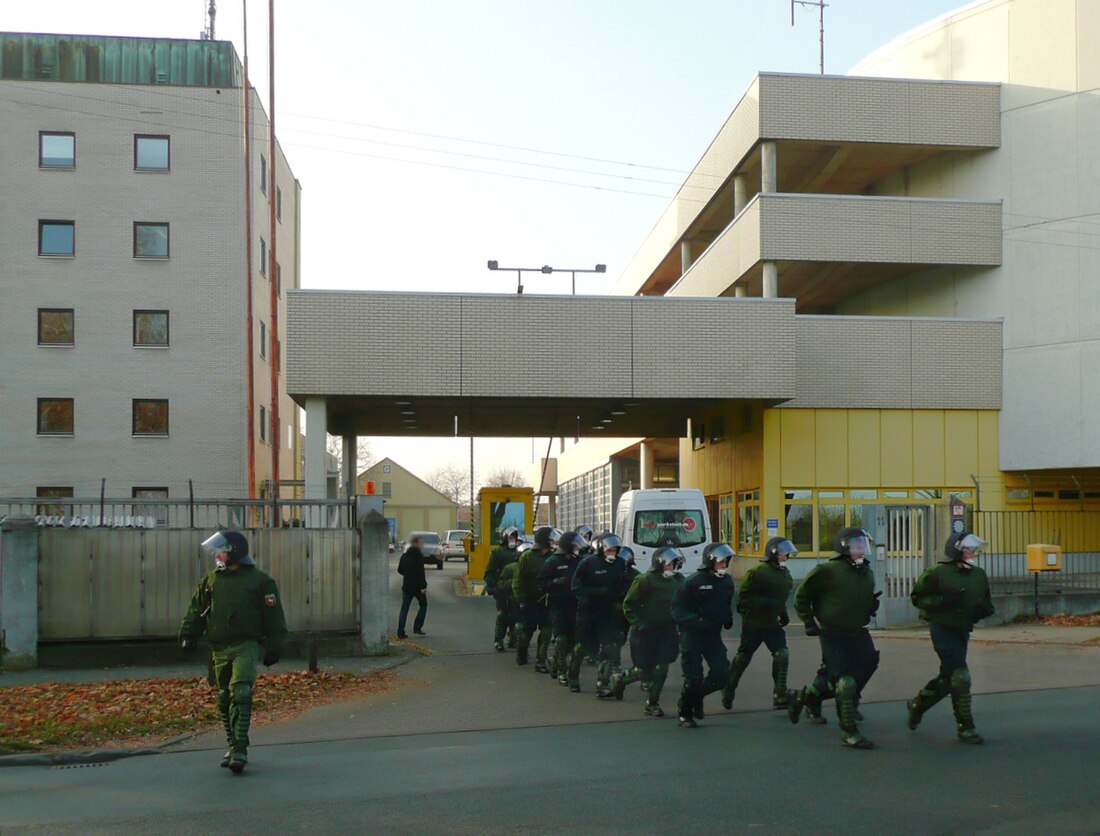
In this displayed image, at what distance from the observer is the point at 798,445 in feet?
102

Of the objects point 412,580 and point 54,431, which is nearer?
point 412,580

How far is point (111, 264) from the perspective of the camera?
3825cm

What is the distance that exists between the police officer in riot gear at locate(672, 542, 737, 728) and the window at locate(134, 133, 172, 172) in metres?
31.7

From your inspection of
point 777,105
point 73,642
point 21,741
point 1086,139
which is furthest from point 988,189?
point 21,741

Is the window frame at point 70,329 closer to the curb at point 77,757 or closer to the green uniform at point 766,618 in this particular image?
the curb at point 77,757

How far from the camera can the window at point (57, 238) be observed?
125 ft

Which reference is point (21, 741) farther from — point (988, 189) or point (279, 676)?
point (988, 189)

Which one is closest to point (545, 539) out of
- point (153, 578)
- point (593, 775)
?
point (153, 578)

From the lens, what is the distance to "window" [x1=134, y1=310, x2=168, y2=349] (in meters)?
38.3

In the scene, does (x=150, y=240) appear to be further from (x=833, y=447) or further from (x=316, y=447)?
(x=833, y=447)

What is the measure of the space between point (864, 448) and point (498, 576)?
1532 cm

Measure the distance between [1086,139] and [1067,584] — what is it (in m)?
Answer: 12.7

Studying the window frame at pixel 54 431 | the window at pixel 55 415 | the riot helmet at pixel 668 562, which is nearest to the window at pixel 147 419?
the window frame at pixel 54 431

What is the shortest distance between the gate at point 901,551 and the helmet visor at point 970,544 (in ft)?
34.2
